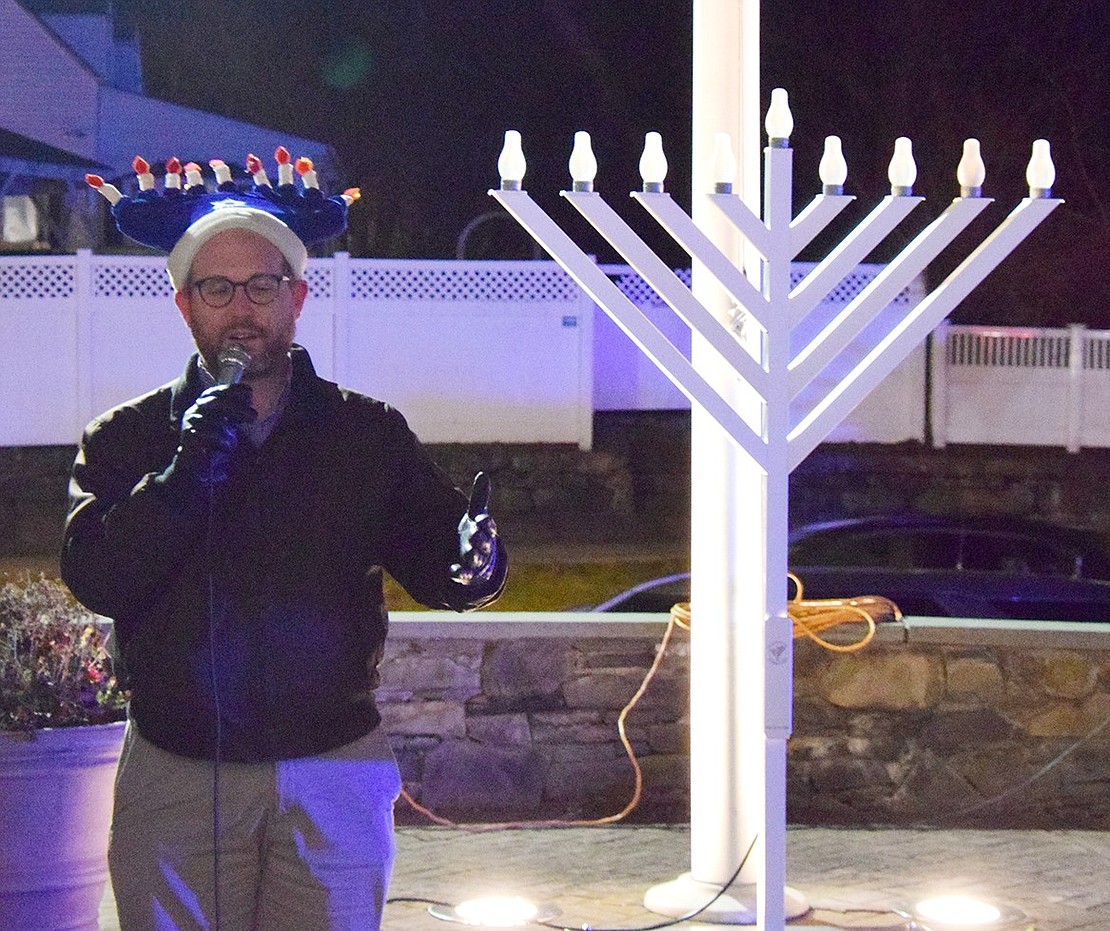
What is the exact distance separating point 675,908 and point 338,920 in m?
2.35

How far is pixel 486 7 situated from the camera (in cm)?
1975

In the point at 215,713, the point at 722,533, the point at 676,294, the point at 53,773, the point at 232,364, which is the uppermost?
the point at 676,294

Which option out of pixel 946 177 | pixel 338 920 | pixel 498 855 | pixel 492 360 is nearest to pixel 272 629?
pixel 338 920

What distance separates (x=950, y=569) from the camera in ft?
24.0

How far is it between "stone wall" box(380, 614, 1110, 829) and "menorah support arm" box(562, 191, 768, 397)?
2158 mm

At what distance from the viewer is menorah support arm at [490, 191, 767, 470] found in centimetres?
377

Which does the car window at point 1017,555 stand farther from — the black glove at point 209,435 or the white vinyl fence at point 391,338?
the white vinyl fence at point 391,338

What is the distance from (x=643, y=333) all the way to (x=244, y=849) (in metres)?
1.64

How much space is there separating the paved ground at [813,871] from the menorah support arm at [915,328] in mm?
1617

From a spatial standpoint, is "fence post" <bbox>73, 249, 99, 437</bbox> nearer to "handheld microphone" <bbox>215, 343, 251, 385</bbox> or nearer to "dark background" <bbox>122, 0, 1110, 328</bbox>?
"dark background" <bbox>122, 0, 1110, 328</bbox>

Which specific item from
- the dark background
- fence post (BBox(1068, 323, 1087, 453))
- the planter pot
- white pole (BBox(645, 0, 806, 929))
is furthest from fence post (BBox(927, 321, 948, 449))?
the planter pot

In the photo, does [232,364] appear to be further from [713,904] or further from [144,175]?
[713,904]

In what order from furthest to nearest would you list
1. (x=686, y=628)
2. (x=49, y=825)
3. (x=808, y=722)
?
(x=808, y=722) < (x=686, y=628) < (x=49, y=825)

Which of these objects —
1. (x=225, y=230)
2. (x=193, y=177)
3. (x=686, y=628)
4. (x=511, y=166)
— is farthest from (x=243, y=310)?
(x=686, y=628)
